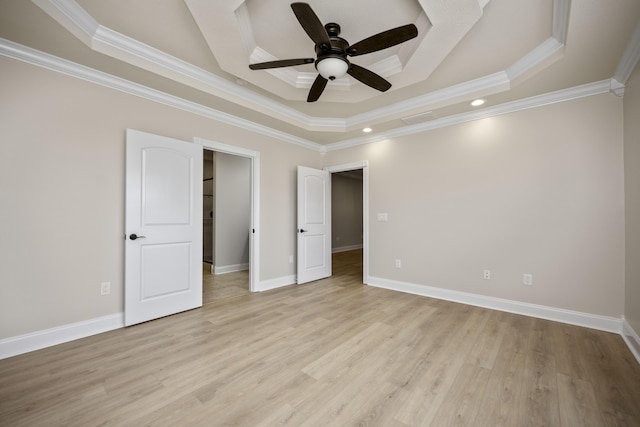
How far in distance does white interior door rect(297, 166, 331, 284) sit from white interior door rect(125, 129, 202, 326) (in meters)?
1.66

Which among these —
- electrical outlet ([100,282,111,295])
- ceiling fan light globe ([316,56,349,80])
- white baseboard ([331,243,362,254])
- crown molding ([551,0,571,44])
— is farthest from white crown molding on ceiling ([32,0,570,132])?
white baseboard ([331,243,362,254])

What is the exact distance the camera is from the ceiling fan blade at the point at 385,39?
5.64 feet

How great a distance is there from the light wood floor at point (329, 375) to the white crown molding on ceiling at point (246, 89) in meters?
2.56

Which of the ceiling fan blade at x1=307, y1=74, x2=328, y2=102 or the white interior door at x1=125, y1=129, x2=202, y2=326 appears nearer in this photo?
the ceiling fan blade at x1=307, y1=74, x2=328, y2=102

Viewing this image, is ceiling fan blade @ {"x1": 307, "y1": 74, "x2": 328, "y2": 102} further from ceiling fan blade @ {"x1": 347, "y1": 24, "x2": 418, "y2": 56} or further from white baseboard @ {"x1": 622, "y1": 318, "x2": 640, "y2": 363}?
white baseboard @ {"x1": 622, "y1": 318, "x2": 640, "y2": 363}

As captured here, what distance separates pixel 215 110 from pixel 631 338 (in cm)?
492

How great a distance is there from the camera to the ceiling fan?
67.2 inches

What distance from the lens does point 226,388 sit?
5.74ft

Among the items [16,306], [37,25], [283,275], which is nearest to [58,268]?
[16,306]

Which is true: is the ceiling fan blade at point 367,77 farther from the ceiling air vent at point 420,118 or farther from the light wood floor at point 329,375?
the light wood floor at point 329,375

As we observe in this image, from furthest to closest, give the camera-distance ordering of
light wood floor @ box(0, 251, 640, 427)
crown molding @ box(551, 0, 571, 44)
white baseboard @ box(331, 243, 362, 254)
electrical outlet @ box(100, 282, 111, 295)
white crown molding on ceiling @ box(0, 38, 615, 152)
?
white baseboard @ box(331, 243, 362, 254) < electrical outlet @ box(100, 282, 111, 295) < white crown molding on ceiling @ box(0, 38, 615, 152) < crown molding @ box(551, 0, 571, 44) < light wood floor @ box(0, 251, 640, 427)

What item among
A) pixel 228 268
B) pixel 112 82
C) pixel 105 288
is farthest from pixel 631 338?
pixel 228 268

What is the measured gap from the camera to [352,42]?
97.3 inches

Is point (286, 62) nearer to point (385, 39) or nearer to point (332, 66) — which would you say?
point (332, 66)
